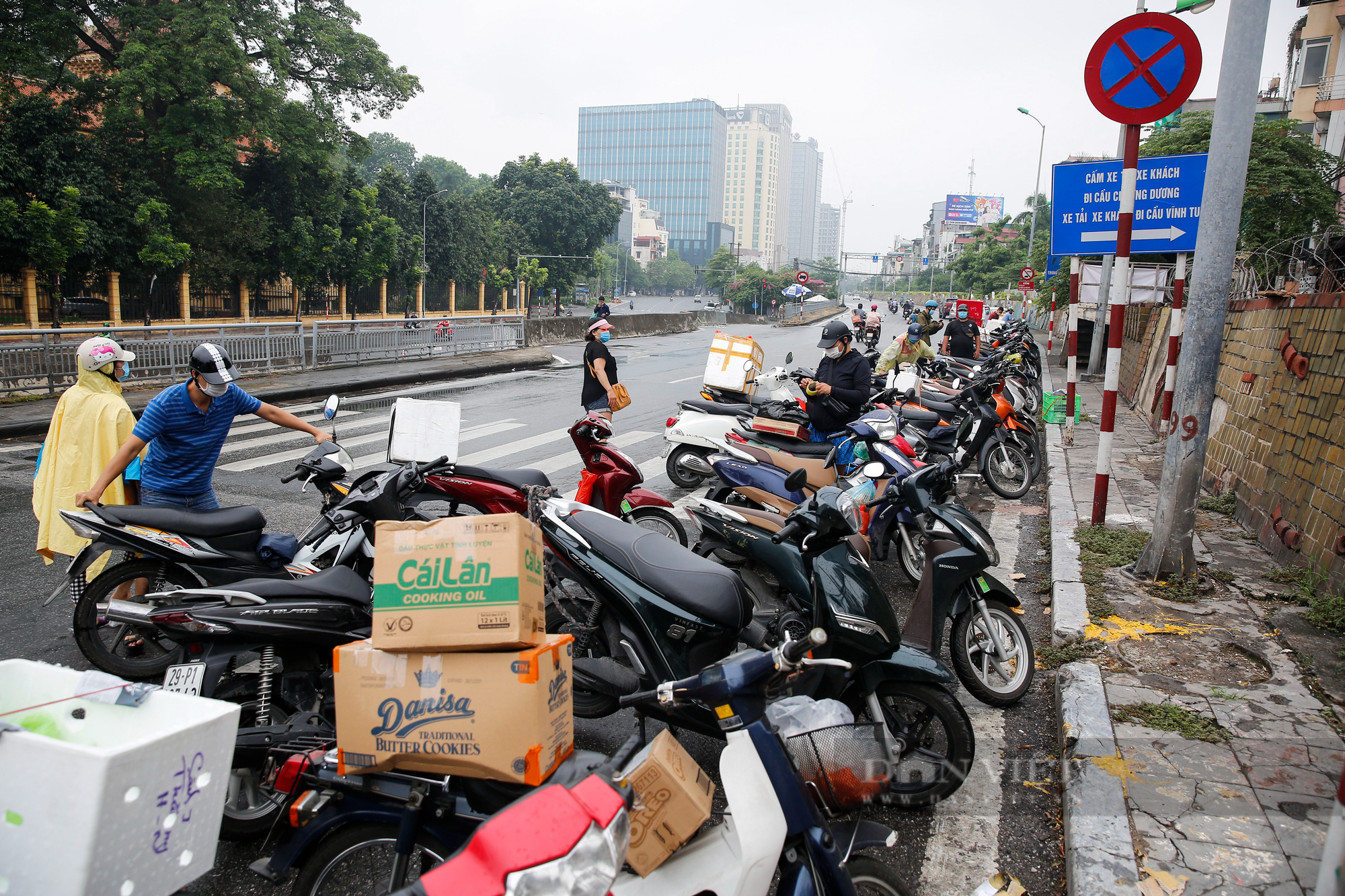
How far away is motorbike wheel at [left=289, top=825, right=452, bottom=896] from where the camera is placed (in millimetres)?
2318

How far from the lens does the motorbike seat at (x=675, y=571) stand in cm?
346

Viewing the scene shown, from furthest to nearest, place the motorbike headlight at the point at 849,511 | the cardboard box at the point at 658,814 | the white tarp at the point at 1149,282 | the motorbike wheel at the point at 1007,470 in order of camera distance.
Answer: the white tarp at the point at 1149,282 < the motorbike wheel at the point at 1007,470 < the motorbike headlight at the point at 849,511 < the cardboard box at the point at 658,814

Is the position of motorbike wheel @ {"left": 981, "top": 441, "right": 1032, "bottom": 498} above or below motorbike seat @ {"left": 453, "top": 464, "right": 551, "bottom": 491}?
below

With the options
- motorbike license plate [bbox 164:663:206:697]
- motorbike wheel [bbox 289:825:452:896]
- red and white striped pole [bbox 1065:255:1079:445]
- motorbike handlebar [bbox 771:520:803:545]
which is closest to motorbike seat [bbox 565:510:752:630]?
motorbike handlebar [bbox 771:520:803:545]

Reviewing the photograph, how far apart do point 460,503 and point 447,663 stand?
3385 millimetres

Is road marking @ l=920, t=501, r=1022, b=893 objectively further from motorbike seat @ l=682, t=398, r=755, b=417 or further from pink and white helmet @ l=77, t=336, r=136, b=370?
pink and white helmet @ l=77, t=336, r=136, b=370

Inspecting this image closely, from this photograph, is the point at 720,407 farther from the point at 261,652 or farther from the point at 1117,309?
the point at 261,652

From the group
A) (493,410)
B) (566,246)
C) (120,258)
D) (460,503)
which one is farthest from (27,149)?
(566,246)

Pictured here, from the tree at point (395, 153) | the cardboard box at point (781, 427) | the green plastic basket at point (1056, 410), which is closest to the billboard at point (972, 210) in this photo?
the tree at point (395, 153)

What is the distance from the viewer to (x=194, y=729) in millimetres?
1935

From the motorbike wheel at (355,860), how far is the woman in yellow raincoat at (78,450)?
3.16 meters

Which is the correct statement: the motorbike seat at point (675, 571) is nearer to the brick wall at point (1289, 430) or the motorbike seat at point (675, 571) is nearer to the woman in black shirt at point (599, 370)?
the brick wall at point (1289, 430)

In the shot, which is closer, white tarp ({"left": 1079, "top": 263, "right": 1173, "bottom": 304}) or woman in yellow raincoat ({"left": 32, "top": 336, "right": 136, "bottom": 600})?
woman in yellow raincoat ({"left": 32, "top": 336, "right": 136, "bottom": 600})

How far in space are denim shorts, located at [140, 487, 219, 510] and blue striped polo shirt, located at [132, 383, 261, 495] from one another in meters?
0.02
